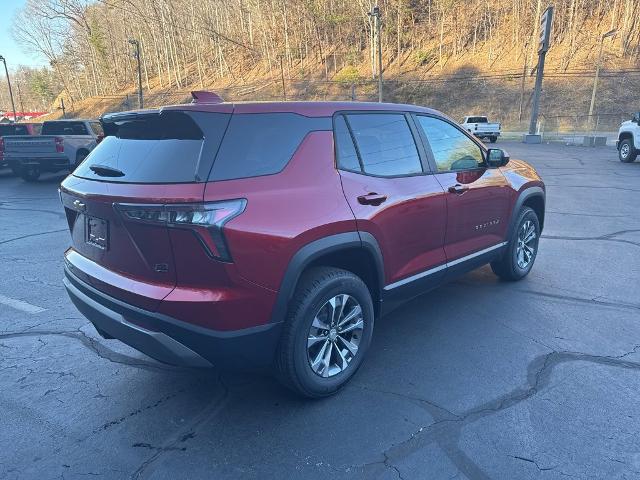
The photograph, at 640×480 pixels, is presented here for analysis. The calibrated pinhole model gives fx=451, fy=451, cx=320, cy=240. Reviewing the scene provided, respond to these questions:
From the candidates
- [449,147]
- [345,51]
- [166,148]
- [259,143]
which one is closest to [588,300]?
[449,147]

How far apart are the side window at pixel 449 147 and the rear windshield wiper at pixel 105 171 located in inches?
90.5

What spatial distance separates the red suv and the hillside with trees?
35997 mm

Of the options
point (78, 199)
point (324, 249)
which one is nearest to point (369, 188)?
point (324, 249)

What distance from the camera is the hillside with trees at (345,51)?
41.0 m

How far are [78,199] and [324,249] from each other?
1.50m

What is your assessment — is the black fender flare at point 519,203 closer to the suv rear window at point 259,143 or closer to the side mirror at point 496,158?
the side mirror at point 496,158

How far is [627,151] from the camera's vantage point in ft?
51.6

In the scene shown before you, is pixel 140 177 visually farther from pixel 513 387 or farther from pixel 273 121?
pixel 513 387

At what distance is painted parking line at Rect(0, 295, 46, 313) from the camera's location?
4.27m

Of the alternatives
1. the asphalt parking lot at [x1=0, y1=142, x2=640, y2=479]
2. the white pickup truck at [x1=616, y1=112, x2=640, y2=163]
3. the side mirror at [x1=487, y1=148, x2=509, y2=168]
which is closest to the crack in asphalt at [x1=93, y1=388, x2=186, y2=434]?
the asphalt parking lot at [x1=0, y1=142, x2=640, y2=479]

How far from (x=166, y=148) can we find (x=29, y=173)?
14.3 metres

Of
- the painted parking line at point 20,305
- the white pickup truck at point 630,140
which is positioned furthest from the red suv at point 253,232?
the white pickup truck at point 630,140

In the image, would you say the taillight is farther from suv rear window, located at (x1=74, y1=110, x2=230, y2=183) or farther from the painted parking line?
the painted parking line

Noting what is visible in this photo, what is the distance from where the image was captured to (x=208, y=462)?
2.34 meters
